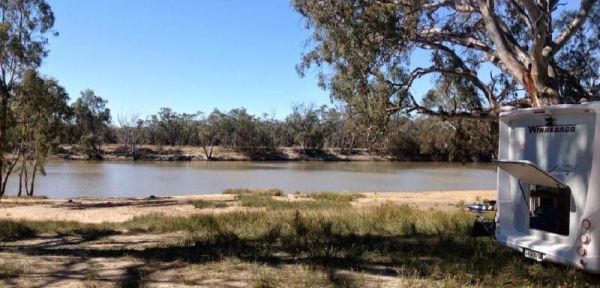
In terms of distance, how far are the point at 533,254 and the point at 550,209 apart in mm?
566

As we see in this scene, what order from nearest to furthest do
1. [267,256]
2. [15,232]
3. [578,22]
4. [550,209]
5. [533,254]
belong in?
[533,254] → [550,209] → [267,256] → [15,232] → [578,22]

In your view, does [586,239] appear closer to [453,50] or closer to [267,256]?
[267,256]

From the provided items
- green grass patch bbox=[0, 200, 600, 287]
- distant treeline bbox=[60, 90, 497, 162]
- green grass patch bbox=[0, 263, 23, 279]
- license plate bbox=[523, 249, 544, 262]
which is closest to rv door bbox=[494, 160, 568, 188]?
license plate bbox=[523, 249, 544, 262]

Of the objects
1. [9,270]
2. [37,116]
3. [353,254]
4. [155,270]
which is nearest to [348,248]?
[353,254]

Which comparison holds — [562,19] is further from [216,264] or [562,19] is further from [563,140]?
[216,264]

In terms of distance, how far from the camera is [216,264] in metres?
6.31

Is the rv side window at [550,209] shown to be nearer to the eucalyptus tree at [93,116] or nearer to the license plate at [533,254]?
the license plate at [533,254]

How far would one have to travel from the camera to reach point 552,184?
606 centimetres

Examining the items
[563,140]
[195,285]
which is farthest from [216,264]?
[563,140]

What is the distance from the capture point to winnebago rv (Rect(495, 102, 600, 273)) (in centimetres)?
548

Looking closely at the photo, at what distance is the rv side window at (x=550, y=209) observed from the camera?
6.12m

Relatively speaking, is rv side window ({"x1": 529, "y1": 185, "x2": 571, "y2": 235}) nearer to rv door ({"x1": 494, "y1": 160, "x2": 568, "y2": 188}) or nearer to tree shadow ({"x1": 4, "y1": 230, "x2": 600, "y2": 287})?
rv door ({"x1": 494, "y1": 160, "x2": 568, "y2": 188})

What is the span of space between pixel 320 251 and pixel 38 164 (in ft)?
85.1

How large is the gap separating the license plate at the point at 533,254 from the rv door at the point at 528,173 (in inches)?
29.5
